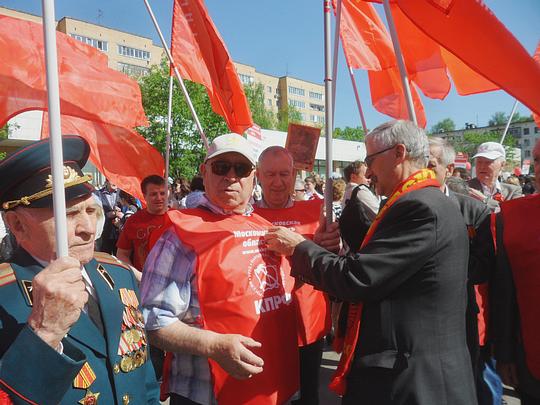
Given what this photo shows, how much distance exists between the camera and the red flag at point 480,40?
2.32 metres

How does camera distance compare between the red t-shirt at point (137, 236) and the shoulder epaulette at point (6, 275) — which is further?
the red t-shirt at point (137, 236)

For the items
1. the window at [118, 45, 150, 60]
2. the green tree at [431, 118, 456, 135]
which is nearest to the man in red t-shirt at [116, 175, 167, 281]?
the window at [118, 45, 150, 60]

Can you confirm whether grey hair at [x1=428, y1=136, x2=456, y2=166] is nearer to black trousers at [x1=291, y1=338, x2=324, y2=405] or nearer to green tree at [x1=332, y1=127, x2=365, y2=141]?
black trousers at [x1=291, y1=338, x2=324, y2=405]

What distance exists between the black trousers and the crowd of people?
199 mm

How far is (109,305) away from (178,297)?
40 centimetres

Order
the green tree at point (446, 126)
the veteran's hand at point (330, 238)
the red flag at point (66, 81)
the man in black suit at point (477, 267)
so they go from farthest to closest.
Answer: the green tree at point (446, 126), the red flag at point (66, 81), the veteran's hand at point (330, 238), the man in black suit at point (477, 267)

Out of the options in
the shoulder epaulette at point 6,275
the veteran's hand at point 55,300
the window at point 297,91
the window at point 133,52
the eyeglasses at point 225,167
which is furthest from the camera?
the window at point 297,91

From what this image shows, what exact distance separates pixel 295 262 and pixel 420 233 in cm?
59

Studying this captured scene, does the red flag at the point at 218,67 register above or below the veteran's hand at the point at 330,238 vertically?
above

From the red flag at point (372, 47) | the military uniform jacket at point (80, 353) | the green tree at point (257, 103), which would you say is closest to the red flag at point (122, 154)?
the red flag at point (372, 47)

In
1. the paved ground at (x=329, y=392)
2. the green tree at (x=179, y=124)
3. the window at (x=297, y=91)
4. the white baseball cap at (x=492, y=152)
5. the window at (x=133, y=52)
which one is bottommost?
the paved ground at (x=329, y=392)

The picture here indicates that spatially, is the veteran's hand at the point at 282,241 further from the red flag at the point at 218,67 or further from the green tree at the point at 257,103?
the green tree at the point at 257,103

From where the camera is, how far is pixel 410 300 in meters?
1.94

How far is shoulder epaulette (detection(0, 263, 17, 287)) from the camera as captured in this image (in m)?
1.42
